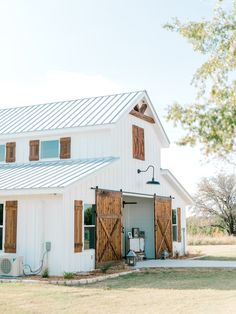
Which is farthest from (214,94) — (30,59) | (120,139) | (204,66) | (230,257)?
(230,257)

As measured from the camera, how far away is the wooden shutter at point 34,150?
912 inches

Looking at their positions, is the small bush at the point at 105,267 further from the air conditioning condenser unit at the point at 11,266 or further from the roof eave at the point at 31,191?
the roof eave at the point at 31,191

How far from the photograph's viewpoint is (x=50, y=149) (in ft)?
75.4

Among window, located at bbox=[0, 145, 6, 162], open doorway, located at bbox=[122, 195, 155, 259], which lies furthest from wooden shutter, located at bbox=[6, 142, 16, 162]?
open doorway, located at bbox=[122, 195, 155, 259]

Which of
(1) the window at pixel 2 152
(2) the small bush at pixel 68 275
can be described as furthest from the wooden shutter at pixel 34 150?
(2) the small bush at pixel 68 275

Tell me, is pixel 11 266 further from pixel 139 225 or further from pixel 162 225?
pixel 162 225

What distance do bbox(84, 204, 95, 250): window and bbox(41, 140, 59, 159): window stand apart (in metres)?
4.06

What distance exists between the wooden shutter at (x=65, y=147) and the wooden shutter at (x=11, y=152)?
2.47 m

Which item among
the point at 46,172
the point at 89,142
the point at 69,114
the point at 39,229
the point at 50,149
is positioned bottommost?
the point at 39,229

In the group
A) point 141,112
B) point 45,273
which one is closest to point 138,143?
point 141,112

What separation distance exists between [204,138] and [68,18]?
6036 millimetres

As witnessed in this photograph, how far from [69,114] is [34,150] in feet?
7.32

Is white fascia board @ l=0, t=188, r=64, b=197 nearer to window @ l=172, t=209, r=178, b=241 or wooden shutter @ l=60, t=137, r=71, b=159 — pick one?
wooden shutter @ l=60, t=137, r=71, b=159

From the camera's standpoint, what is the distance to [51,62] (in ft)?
59.0
